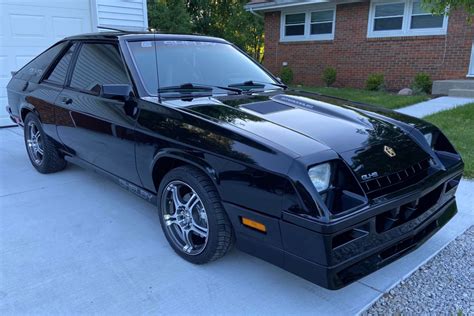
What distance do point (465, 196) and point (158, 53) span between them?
3.39 m

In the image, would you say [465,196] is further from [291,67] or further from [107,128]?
[291,67]

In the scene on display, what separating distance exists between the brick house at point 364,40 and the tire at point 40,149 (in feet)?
29.7

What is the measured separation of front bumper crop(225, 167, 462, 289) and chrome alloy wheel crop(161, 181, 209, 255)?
391mm

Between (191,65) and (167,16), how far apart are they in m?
14.7

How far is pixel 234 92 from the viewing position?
10.9 ft

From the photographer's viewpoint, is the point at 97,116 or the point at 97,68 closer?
the point at 97,116

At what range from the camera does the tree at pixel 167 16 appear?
1681 centimetres

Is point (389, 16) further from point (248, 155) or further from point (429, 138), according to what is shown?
point (248, 155)

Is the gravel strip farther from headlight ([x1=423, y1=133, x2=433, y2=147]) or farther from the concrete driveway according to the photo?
headlight ([x1=423, y1=133, x2=433, y2=147])

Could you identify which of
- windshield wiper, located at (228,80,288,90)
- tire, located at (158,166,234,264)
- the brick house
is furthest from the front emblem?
the brick house

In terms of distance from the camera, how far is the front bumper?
2.00 meters

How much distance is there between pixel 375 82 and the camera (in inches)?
464

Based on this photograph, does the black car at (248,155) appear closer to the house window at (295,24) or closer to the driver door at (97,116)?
the driver door at (97,116)

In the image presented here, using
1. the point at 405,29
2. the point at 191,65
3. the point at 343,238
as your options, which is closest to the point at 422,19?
the point at 405,29
